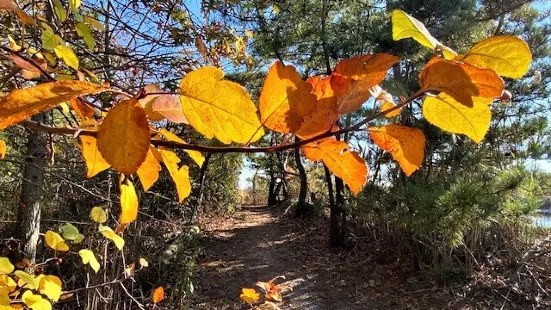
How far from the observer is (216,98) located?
0.71ft

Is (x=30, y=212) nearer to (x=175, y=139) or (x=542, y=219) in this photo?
(x=175, y=139)

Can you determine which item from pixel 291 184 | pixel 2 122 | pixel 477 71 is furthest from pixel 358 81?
pixel 291 184

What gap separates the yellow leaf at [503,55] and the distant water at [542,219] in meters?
3.59

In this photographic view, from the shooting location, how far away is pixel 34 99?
0.63ft

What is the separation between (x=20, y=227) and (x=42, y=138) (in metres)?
0.57

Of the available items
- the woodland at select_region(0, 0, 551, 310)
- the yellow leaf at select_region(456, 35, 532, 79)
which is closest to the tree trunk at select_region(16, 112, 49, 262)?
the woodland at select_region(0, 0, 551, 310)

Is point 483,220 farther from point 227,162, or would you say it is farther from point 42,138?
point 227,162

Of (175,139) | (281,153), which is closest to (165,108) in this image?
(175,139)

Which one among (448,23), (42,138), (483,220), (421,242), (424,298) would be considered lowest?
(424,298)

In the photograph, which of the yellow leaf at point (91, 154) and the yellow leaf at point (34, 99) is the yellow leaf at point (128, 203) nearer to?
the yellow leaf at point (91, 154)

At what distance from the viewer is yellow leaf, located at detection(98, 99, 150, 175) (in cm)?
20

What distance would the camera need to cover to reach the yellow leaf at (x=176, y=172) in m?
0.34

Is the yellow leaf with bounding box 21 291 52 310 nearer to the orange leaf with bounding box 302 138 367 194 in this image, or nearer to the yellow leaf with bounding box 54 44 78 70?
the yellow leaf with bounding box 54 44 78 70

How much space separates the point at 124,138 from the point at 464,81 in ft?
0.59
